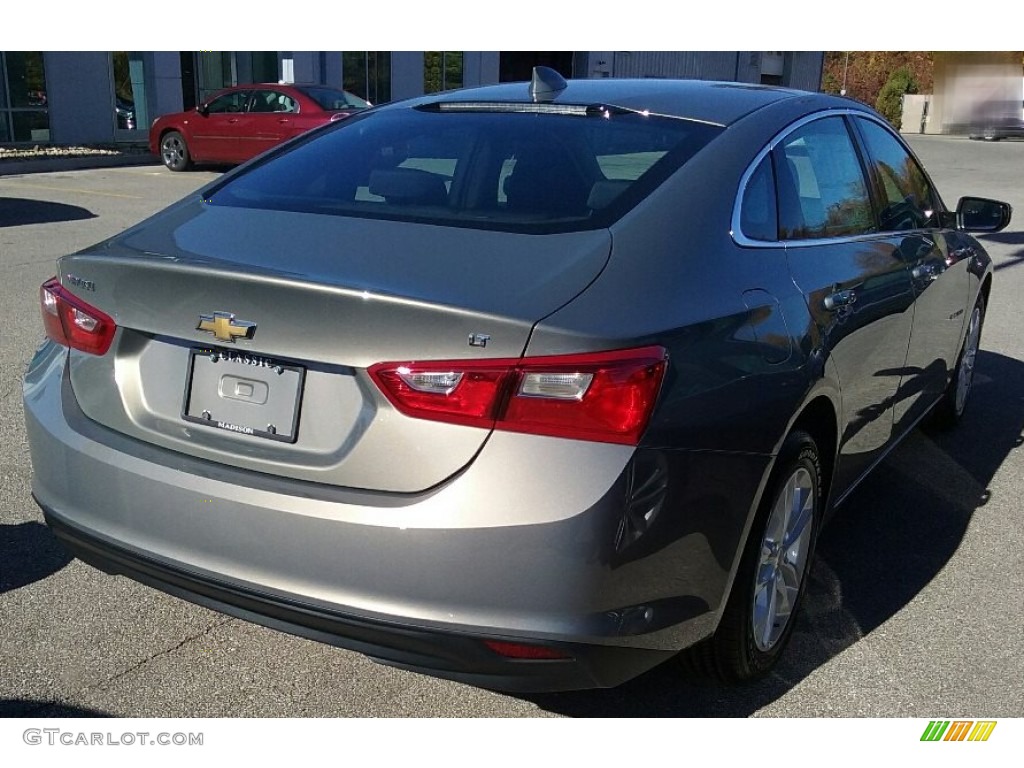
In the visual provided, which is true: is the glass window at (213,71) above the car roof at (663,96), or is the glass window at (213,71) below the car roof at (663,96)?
below

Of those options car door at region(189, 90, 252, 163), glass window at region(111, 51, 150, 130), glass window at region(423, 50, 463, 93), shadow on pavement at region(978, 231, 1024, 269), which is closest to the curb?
car door at region(189, 90, 252, 163)

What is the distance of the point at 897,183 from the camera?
170 inches

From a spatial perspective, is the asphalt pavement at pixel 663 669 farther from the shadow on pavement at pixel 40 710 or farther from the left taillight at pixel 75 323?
the left taillight at pixel 75 323

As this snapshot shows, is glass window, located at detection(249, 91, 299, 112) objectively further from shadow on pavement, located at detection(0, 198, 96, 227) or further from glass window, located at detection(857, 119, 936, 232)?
glass window, located at detection(857, 119, 936, 232)

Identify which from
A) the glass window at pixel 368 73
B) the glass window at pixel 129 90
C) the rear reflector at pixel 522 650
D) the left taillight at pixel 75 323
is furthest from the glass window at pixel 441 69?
the rear reflector at pixel 522 650

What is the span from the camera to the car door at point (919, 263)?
13.3ft

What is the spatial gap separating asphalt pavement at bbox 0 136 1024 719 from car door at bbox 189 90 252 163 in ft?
44.1

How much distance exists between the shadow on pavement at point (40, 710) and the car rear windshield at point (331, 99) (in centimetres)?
1465

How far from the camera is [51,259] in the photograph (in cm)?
918

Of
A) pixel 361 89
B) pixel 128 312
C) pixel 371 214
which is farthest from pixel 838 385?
pixel 361 89

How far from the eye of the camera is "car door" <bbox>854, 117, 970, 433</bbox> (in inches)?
160
